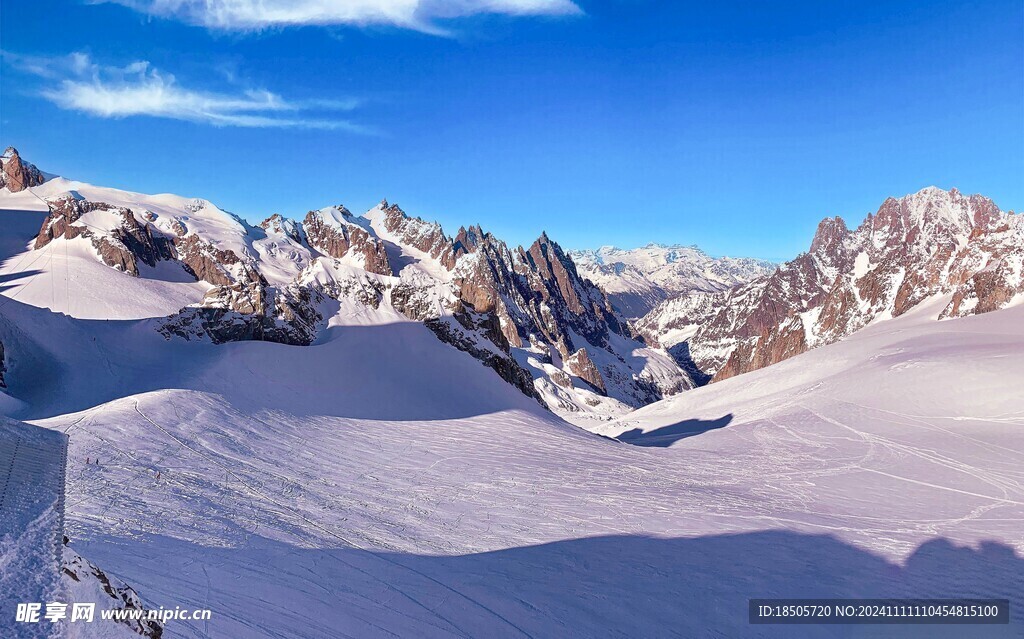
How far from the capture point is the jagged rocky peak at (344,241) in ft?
446

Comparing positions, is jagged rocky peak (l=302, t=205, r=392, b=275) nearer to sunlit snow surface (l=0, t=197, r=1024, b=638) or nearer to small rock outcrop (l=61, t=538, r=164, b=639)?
sunlit snow surface (l=0, t=197, r=1024, b=638)

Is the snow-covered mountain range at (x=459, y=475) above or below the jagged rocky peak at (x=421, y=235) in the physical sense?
below

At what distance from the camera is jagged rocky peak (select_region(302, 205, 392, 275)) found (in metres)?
136

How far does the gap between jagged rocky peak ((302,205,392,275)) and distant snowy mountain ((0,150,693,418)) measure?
333 millimetres

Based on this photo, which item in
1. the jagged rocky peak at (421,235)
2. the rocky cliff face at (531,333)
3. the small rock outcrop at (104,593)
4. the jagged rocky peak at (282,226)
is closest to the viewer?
the small rock outcrop at (104,593)

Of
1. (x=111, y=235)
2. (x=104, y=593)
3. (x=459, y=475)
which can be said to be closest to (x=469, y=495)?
(x=459, y=475)

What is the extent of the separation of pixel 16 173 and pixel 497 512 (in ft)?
408

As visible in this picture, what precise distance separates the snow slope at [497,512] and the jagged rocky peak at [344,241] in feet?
357

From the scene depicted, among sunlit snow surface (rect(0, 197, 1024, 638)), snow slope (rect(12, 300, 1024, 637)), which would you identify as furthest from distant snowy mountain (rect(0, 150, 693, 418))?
snow slope (rect(12, 300, 1024, 637))

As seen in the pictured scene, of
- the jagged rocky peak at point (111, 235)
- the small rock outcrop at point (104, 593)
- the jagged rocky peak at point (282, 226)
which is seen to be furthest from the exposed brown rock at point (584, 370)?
the small rock outcrop at point (104, 593)

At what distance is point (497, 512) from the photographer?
1384cm

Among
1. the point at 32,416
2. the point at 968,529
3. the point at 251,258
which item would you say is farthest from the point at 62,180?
the point at 968,529

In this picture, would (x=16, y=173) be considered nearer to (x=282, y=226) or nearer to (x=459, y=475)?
(x=282, y=226)

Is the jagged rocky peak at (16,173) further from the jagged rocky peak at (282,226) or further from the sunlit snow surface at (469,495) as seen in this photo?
the sunlit snow surface at (469,495)
